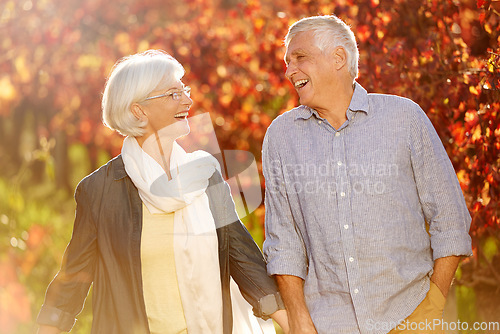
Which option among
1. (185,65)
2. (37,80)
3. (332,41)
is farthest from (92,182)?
(37,80)

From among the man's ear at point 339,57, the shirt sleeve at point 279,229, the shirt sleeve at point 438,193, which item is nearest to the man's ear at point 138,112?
the shirt sleeve at point 279,229

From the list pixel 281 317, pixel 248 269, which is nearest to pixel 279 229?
pixel 248 269

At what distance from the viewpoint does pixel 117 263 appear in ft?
10.6

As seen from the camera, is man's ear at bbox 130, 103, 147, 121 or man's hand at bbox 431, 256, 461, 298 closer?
man's hand at bbox 431, 256, 461, 298

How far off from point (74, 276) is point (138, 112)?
810 millimetres

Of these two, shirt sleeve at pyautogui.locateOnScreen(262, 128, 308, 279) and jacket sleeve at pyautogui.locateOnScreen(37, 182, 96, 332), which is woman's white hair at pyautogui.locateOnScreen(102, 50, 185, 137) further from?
shirt sleeve at pyautogui.locateOnScreen(262, 128, 308, 279)

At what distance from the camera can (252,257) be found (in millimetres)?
3307

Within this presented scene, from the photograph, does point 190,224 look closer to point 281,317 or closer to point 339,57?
point 281,317

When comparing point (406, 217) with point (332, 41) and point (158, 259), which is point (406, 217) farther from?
point (158, 259)

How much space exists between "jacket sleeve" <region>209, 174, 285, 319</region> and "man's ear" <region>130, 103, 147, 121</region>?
0.48m

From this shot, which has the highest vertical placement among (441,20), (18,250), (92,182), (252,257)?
(441,20)

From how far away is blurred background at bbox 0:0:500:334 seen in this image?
13.7ft

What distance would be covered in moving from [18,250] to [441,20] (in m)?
3.99

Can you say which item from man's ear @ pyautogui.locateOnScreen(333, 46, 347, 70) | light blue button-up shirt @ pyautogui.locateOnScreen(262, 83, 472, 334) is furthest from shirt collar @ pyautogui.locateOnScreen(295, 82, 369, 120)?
man's ear @ pyautogui.locateOnScreen(333, 46, 347, 70)
